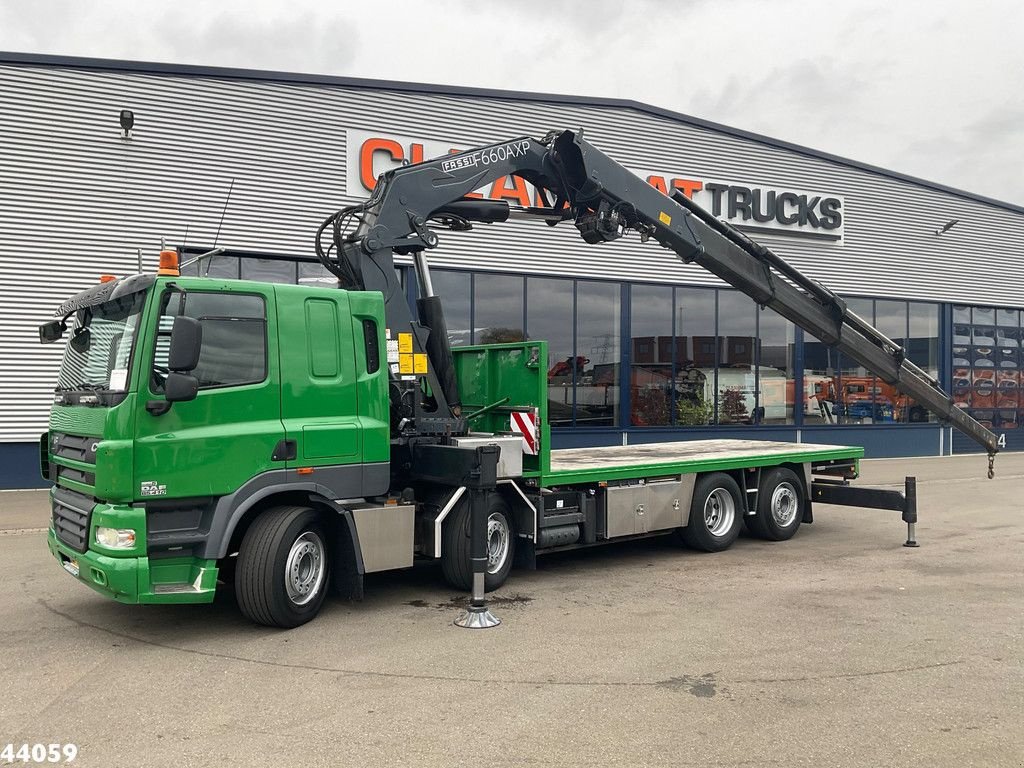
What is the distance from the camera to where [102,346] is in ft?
22.1

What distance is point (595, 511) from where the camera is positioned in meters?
9.12

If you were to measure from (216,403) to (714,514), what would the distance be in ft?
20.5

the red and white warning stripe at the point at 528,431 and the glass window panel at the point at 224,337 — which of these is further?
the red and white warning stripe at the point at 528,431

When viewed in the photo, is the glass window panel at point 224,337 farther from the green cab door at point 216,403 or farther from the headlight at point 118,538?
the headlight at point 118,538

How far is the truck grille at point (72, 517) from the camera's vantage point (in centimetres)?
639

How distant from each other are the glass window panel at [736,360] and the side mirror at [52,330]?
53.0ft

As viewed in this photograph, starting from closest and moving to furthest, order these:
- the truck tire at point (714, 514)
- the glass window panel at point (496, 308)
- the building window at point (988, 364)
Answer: the truck tire at point (714, 514) < the glass window panel at point (496, 308) < the building window at point (988, 364)

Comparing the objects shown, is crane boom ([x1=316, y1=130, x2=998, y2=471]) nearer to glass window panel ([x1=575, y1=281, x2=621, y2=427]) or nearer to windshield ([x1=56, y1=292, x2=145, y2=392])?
windshield ([x1=56, y1=292, x2=145, y2=392])

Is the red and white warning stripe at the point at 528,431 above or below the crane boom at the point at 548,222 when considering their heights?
below

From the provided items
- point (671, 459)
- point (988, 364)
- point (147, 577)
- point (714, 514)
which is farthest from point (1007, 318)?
point (147, 577)

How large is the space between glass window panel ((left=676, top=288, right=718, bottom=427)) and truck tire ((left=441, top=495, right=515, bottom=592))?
1285 cm

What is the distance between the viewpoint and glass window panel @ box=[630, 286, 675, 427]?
1997cm

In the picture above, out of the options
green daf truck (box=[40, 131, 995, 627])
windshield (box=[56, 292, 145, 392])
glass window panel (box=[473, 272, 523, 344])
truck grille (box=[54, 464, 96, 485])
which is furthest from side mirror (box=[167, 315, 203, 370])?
glass window panel (box=[473, 272, 523, 344])

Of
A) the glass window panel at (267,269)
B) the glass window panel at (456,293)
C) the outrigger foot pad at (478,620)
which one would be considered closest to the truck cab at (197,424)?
the outrigger foot pad at (478,620)
